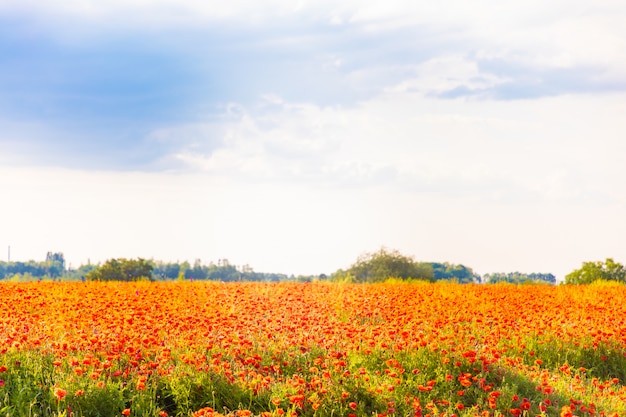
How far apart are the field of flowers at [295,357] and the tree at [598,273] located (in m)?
12.5

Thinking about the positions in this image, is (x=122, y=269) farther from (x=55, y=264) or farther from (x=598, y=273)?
(x=55, y=264)

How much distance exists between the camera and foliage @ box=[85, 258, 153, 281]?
28.5 m

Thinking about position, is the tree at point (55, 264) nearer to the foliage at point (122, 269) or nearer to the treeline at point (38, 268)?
the treeline at point (38, 268)

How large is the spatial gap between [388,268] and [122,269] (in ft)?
37.4

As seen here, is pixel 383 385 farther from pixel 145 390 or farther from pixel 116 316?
pixel 116 316

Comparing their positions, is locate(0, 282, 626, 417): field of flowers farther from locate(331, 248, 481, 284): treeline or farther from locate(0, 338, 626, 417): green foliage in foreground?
locate(331, 248, 481, 284): treeline

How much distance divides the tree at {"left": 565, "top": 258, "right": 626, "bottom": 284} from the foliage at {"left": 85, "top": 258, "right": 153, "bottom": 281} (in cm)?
Answer: 1707

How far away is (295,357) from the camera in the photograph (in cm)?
895

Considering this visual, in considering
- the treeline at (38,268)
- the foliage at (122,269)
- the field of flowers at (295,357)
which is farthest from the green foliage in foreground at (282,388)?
the treeline at (38,268)

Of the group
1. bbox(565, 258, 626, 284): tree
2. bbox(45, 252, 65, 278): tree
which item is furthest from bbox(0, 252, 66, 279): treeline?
bbox(565, 258, 626, 284): tree

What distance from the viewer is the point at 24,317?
10.7 metres

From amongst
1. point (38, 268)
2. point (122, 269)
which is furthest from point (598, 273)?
point (38, 268)

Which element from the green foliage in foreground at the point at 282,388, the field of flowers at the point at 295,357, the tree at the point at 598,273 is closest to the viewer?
the green foliage in foreground at the point at 282,388

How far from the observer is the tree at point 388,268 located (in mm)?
28250
